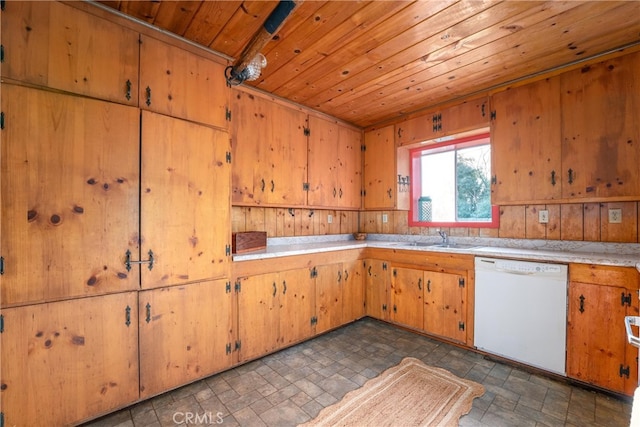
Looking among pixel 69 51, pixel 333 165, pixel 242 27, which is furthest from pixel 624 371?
pixel 69 51

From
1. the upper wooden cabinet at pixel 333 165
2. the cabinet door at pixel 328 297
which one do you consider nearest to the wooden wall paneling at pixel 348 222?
the upper wooden cabinet at pixel 333 165

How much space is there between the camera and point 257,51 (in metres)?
1.84

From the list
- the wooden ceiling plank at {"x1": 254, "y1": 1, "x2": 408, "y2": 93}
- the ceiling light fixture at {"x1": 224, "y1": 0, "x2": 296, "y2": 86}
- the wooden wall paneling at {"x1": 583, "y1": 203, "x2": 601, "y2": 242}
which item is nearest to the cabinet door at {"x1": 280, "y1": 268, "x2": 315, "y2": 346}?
the ceiling light fixture at {"x1": 224, "y1": 0, "x2": 296, "y2": 86}

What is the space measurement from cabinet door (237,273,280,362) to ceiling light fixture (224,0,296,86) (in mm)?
1621

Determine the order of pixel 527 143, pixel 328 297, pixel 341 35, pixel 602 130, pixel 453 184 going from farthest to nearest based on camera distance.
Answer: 1. pixel 453 184
2. pixel 328 297
3. pixel 527 143
4. pixel 602 130
5. pixel 341 35

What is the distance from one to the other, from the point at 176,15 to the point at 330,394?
8.99 feet

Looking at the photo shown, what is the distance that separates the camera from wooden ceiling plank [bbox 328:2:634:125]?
178cm

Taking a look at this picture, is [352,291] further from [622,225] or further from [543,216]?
[622,225]

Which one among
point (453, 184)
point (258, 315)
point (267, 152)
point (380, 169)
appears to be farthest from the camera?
point (380, 169)

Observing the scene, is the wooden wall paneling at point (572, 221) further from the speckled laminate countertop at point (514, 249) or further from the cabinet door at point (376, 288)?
the cabinet door at point (376, 288)

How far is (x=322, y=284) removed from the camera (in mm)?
2941

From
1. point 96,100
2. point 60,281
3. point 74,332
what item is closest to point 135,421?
point 74,332

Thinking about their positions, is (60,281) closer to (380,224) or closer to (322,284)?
(322,284)

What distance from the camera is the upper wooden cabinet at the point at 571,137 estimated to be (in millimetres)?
2096
